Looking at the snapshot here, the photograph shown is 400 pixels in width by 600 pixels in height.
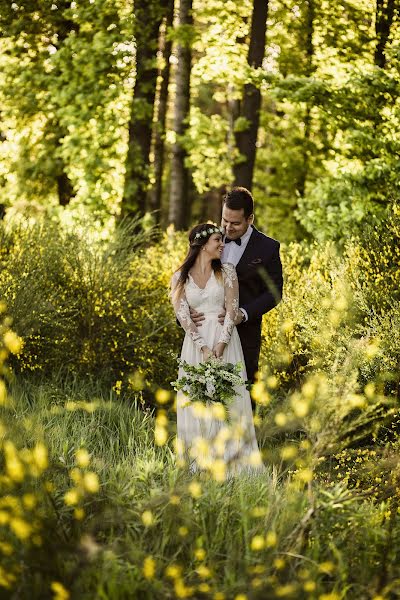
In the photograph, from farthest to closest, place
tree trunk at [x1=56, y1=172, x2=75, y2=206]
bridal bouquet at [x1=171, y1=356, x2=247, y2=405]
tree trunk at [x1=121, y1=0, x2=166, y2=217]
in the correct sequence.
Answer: tree trunk at [x1=56, y1=172, x2=75, y2=206]
tree trunk at [x1=121, y1=0, x2=166, y2=217]
bridal bouquet at [x1=171, y1=356, x2=247, y2=405]

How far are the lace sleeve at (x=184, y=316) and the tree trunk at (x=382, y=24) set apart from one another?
32.8 ft

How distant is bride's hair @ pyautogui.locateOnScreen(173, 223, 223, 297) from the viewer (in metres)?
5.35

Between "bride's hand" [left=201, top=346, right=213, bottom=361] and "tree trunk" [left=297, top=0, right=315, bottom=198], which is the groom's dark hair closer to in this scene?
"bride's hand" [left=201, top=346, right=213, bottom=361]

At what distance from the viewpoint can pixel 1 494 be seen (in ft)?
12.2

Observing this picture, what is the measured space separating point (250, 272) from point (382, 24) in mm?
10416

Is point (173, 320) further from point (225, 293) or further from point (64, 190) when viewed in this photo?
point (64, 190)

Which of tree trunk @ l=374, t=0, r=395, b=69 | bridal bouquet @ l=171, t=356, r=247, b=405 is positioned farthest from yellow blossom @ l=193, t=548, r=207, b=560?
tree trunk @ l=374, t=0, r=395, b=69

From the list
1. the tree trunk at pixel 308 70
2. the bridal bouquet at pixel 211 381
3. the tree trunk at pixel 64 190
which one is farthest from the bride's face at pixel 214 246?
the tree trunk at pixel 64 190

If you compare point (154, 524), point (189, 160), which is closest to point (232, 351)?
point (154, 524)

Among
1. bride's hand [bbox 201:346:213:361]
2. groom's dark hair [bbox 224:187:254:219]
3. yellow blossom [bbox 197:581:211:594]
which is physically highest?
groom's dark hair [bbox 224:187:254:219]

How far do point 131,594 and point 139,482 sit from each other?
1.03 m

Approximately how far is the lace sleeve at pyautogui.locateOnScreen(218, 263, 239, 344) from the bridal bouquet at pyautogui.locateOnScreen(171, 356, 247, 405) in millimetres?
288

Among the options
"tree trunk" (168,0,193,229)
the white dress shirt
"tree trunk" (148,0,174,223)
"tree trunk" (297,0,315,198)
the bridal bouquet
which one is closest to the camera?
the bridal bouquet

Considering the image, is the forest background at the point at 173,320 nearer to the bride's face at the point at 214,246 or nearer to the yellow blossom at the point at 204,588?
the yellow blossom at the point at 204,588
